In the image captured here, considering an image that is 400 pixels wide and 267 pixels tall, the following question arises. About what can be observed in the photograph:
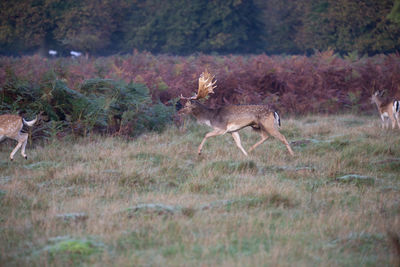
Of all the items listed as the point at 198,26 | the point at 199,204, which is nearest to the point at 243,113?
the point at 199,204

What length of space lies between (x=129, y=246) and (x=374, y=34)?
2756 centimetres

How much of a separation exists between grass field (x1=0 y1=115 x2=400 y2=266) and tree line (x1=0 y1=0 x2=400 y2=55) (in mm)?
20466

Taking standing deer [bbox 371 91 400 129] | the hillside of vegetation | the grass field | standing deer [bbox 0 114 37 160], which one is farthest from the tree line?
standing deer [bbox 0 114 37 160]

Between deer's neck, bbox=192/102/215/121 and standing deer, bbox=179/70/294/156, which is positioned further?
deer's neck, bbox=192/102/215/121

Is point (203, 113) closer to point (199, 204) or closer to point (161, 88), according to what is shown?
point (161, 88)

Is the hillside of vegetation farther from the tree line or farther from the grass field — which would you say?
the tree line

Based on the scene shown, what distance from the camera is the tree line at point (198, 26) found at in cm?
2962

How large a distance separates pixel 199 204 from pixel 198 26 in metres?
28.9

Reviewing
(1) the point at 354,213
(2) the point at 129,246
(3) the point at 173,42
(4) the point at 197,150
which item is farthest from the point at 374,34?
(2) the point at 129,246

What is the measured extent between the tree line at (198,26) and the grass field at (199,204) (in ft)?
67.1

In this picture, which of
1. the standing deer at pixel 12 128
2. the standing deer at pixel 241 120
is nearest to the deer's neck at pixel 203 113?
the standing deer at pixel 241 120

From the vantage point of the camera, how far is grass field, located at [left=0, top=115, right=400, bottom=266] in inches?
188

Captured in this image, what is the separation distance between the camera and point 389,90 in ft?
56.0

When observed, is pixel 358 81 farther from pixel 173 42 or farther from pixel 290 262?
pixel 173 42
